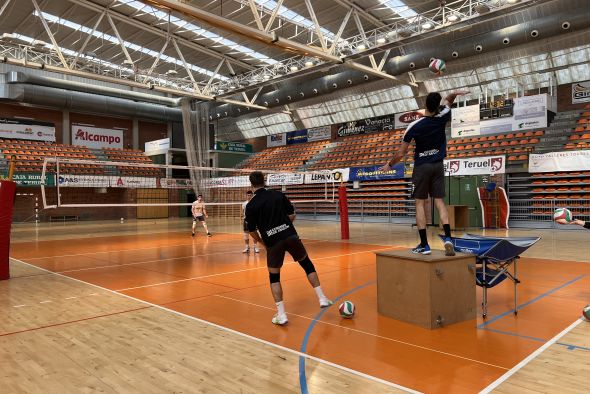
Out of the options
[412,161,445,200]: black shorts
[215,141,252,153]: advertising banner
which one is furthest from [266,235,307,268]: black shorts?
[215,141,252,153]: advertising banner

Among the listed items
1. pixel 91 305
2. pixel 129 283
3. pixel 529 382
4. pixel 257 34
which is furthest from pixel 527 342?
pixel 257 34

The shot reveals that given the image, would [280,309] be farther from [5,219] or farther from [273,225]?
[5,219]

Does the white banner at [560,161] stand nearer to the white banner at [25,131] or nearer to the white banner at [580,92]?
the white banner at [580,92]

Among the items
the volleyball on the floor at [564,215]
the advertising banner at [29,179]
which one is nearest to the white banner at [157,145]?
the advertising banner at [29,179]

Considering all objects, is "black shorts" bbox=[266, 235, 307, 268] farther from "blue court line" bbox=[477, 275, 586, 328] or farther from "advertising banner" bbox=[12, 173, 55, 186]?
"advertising banner" bbox=[12, 173, 55, 186]

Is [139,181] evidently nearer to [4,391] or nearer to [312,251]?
[312,251]

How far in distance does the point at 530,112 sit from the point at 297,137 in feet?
54.4

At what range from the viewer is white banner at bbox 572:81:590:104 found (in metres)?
19.1

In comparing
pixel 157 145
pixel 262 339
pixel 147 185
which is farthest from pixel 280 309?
pixel 157 145

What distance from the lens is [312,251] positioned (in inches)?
418

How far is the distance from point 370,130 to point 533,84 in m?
9.68

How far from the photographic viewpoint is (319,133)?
30438 millimetres

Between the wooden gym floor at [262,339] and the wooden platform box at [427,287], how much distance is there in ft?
0.45

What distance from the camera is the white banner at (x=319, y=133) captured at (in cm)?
2994
